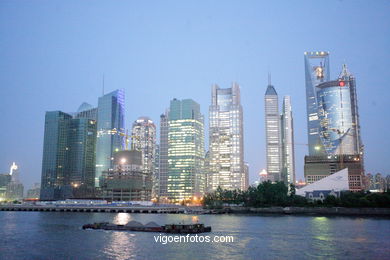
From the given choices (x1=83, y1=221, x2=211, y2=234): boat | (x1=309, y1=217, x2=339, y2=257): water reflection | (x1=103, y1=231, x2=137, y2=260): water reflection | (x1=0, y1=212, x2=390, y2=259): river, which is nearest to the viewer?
(x1=0, y1=212, x2=390, y2=259): river

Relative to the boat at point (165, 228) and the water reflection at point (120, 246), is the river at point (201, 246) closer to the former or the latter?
the water reflection at point (120, 246)

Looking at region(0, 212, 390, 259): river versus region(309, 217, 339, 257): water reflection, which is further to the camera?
region(309, 217, 339, 257): water reflection

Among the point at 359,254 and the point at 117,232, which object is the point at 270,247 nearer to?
the point at 359,254

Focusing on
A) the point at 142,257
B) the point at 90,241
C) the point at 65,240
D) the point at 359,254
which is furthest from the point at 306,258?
the point at 65,240

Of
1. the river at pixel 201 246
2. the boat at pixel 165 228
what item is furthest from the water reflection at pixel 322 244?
the boat at pixel 165 228

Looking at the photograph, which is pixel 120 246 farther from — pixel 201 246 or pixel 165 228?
pixel 165 228

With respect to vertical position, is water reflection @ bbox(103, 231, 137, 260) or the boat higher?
the boat

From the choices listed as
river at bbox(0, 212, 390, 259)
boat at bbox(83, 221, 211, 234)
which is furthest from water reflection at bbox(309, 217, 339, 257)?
boat at bbox(83, 221, 211, 234)

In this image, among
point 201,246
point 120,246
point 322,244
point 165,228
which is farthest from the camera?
point 165,228

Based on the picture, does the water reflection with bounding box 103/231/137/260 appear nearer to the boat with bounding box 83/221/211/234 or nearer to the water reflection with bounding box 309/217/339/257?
the boat with bounding box 83/221/211/234

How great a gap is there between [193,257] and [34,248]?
3322 centimetres

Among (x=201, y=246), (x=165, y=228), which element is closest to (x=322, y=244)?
(x=201, y=246)

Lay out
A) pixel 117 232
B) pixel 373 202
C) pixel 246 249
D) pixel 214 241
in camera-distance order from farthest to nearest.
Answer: pixel 373 202 → pixel 117 232 → pixel 214 241 → pixel 246 249

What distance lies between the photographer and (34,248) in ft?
258
